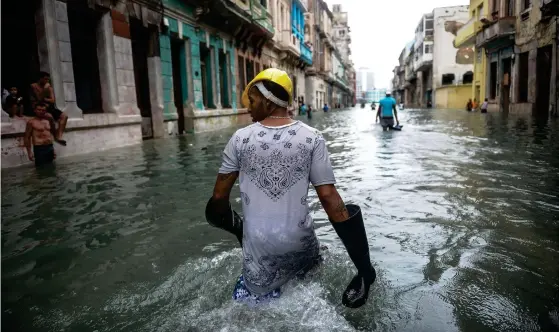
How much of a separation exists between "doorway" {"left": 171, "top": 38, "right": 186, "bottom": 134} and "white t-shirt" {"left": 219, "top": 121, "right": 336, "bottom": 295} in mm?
14891

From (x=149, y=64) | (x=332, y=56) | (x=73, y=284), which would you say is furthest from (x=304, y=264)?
(x=332, y=56)

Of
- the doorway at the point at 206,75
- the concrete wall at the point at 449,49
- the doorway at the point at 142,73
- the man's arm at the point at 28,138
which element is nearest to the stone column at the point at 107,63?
the doorway at the point at 142,73

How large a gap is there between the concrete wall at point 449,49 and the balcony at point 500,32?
22.6 meters

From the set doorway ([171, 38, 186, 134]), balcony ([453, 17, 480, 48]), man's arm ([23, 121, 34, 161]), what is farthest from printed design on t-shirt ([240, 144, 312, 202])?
balcony ([453, 17, 480, 48])

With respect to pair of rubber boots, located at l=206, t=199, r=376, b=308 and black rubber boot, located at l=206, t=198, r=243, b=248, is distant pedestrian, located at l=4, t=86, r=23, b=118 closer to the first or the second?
black rubber boot, located at l=206, t=198, r=243, b=248

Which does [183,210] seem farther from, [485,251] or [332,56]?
[332,56]

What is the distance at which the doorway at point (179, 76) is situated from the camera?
641 inches

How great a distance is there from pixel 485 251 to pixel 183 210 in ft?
10.3

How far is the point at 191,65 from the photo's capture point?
16562 mm

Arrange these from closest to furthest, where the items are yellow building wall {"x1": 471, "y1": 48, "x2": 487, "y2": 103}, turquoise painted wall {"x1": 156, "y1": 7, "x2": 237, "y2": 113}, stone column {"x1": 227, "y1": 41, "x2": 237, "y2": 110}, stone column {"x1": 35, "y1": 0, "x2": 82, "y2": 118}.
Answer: stone column {"x1": 35, "y1": 0, "x2": 82, "y2": 118} → turquoise painted wall {"x1": 156, "y1": 7, "x2": 237, "y2": 113} → stone column {"x1": 227, "y1": 41, "x2": 237, "y2": 110} → yellow building wall {"x1": 471, "y1": 48, "x2": 487, "y2": 103}

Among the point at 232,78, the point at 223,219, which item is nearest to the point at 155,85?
the point at 232,78

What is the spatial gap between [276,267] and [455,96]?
161ft

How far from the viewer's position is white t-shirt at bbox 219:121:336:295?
85.1 inches

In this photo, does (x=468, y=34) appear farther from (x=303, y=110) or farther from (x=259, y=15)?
(x=259, y=15)
